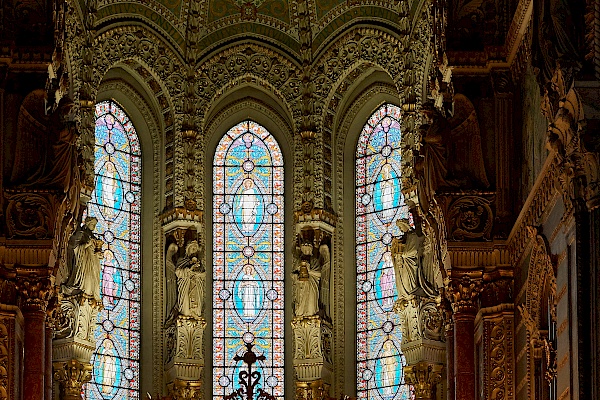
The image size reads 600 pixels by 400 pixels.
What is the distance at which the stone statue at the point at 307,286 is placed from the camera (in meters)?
33.2

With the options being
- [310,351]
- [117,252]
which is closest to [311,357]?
[310,351]

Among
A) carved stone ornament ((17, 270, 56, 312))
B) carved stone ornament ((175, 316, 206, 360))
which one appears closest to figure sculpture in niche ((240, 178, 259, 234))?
carved stone ornament ((175, 316, 206, 360))

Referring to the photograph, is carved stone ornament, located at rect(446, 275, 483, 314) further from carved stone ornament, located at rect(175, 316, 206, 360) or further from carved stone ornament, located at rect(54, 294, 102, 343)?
carved stone ornament, located at rect(175, 316, 206, 360)

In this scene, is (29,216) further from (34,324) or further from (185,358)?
(185,358)

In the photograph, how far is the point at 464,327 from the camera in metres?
25.9

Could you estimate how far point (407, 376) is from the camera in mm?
31484

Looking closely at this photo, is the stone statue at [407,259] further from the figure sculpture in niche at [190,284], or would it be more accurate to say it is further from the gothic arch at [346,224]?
the figure sculpture in niche at [190,284]

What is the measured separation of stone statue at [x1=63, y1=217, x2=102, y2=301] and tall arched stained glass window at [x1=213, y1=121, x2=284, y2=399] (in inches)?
129

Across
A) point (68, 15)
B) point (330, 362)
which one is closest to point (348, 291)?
point (330, 362)

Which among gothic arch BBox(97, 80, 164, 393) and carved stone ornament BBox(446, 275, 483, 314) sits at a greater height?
gothic arch BBox(97, 80, 164, 393)

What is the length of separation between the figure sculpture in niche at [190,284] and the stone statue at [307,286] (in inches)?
65.3

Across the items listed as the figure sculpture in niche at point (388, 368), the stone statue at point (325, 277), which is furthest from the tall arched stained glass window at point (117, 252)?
the figure sculpture in niche at point (388, 368)

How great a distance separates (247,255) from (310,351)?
240 cm

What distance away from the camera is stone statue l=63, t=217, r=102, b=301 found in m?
30.8
